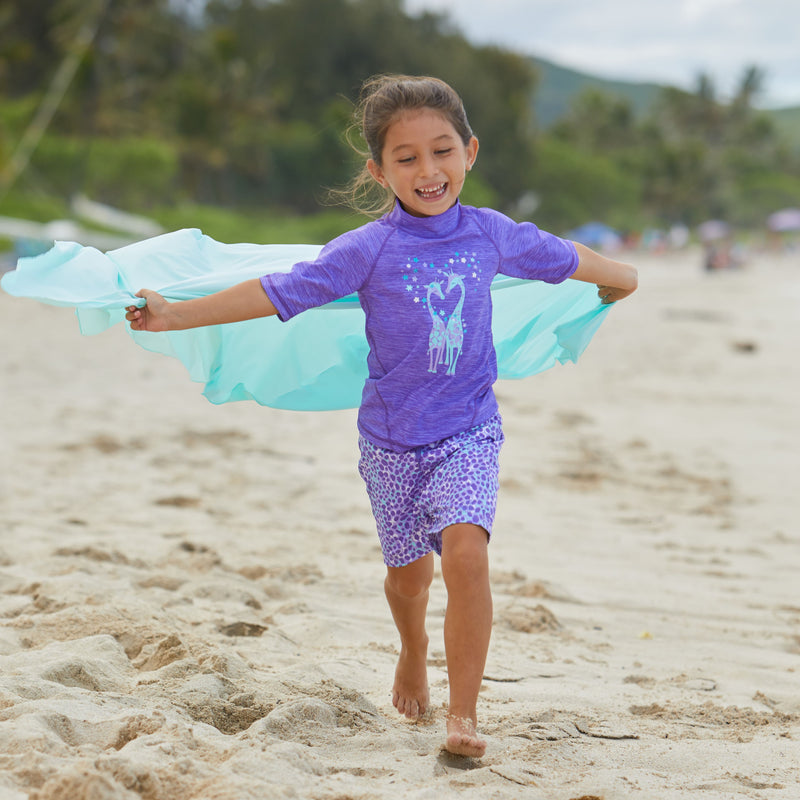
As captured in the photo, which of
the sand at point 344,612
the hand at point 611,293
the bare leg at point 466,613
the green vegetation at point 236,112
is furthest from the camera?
the green vegetation at point 236,112

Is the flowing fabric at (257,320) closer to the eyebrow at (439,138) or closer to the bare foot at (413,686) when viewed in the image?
the eyebrow at (439,138)

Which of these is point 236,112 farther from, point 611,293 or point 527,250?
point 527,250

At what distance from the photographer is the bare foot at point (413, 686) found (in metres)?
2.93

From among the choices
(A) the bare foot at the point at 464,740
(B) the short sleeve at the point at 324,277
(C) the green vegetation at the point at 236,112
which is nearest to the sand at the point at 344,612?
(A) the bare foot at the point at 464,740

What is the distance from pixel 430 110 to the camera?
2.76 m

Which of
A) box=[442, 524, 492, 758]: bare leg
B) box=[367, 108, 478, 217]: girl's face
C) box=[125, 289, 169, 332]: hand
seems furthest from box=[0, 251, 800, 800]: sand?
box=[367, 108, 478, 217]: girl's face

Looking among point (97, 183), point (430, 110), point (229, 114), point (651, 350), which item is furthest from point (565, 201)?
point (430, 110)

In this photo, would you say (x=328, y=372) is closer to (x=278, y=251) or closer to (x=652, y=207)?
(x=278, y=251)

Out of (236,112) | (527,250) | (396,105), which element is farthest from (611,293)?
(236,112)

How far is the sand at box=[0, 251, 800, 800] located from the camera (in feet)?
7.91

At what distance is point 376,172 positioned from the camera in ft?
9.55

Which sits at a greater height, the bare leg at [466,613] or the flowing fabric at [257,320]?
the flowing fabric at [257,320]

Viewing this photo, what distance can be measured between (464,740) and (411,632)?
0.51 meters

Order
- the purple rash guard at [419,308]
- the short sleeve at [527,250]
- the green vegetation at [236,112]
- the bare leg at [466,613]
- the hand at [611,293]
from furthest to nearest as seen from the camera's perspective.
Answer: the green vegetation at [236,112] → the hand at [611,293] → the short sleeve at [527,250] → the purple rash guard at [419,308] → the bare leg at [466,613]
